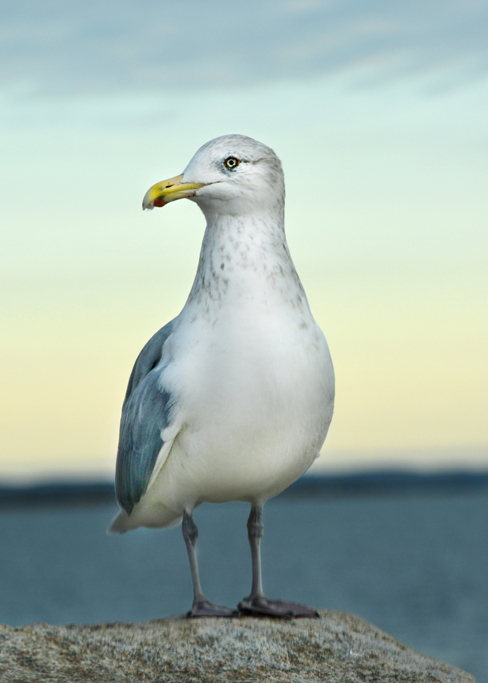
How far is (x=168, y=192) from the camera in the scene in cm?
856

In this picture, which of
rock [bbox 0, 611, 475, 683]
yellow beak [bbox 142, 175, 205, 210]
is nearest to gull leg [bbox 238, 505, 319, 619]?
rock [bbox 0, 611, 475, 683]

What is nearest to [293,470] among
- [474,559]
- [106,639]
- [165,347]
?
[165,347]

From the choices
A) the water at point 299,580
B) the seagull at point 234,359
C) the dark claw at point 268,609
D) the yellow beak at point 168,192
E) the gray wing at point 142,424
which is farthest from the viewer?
the water at point 299,580

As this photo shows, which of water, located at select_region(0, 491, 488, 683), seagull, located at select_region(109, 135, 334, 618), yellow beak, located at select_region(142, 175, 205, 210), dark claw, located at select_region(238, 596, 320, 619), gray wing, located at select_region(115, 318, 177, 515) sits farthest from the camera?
water, located at select_region(0, 491, 488, 683)

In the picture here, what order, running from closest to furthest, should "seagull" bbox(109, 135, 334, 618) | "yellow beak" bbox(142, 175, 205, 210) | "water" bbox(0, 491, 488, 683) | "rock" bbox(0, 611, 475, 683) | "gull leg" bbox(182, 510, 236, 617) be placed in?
"rock" bbox(0, 611, 475, 683) → "seagull" bbox(109, 135, 334, 618) → "yellow beak" bbox(142, 175, 205, 210) → "gull leg" bbox(182, 510, 236, 617) → "water" bbox(0, 491, 488, 683)

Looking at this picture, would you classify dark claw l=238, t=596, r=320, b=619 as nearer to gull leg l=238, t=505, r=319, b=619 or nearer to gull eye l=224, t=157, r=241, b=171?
gull leg l=238, t=505, r=319, b=619

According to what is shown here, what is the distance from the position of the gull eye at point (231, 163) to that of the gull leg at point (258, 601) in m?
3.27

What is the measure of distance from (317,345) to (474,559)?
110 metres

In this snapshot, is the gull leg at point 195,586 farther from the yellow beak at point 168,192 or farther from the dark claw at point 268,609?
the yellow beak at point 168,192

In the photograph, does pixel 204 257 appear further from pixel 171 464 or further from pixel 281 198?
pixel 171 464

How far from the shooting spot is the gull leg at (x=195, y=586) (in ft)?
29.3

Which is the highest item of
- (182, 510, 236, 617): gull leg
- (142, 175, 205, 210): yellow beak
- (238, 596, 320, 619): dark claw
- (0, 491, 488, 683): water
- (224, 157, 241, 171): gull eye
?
(224, 157, 241, 171): gull eye

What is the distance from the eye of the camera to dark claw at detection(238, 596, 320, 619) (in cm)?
918

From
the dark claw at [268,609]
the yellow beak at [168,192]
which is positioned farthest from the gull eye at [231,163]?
the dark claw at [268,609]
